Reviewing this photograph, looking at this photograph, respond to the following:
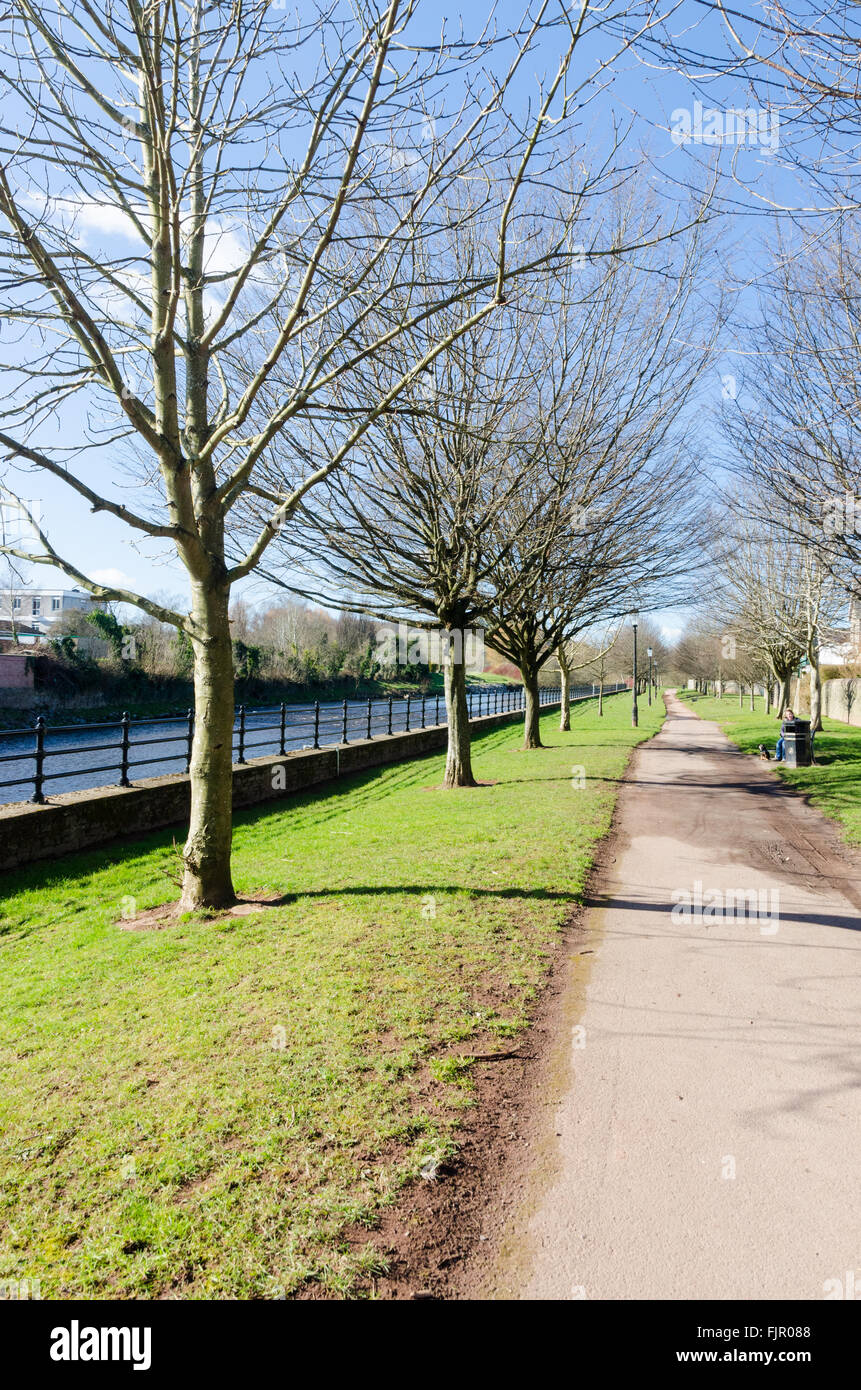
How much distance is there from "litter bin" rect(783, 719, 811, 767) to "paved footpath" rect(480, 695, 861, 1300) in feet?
33.1

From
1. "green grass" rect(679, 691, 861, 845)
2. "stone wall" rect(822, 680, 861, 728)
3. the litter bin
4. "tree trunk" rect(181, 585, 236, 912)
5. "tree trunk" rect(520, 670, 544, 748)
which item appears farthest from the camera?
"stone wall" rect(822, 680, 861, 728)

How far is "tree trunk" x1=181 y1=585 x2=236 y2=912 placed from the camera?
20.6 feet

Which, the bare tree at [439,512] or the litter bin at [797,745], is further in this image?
the litter bin at [797,745]

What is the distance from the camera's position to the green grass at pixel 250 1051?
2.52m

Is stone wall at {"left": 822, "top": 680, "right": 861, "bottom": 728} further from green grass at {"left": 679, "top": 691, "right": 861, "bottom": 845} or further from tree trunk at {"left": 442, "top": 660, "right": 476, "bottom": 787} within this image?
tree trunk at {"left": 442, "top": 660, "right": 476, "bottom": 787}

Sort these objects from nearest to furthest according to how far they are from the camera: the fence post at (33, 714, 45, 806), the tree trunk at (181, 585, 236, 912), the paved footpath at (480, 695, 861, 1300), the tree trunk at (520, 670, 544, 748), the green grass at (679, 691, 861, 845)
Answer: the paved footpath at (480, 695, 861, 1300), the tree trunk at (181, 585, 236, 912), the fence post at (33, 714, 45, 806), the green grass at (679, 691, 861, 845), the tree trunk at (520, 670, 544, 748)

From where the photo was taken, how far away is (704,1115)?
3.24 m

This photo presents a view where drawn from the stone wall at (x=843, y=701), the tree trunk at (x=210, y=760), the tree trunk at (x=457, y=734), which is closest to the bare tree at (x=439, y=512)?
the tree trunk at (x=457, y=734)

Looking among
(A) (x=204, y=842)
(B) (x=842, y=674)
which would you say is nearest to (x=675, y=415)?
(A) (x=204, y=842)

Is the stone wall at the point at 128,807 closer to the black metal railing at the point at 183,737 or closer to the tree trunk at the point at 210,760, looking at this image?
the black metal railing at the point at 183,737

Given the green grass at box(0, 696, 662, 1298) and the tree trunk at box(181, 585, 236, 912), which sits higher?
the tree trunk at box(181, 585, 236, 912)

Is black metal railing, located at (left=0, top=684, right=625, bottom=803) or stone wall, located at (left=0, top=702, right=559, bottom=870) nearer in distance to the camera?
stone wall, located at (left=0, top=702, right=559, bottom=870)

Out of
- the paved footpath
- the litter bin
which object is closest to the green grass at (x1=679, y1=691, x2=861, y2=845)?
the litter bin

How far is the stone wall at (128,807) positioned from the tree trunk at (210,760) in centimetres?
305
